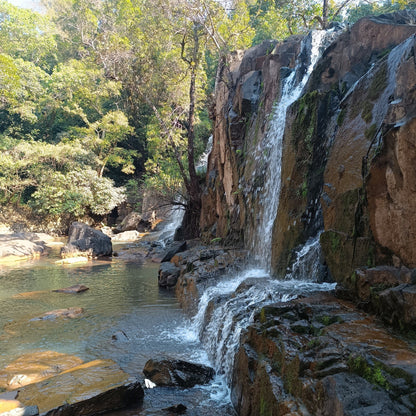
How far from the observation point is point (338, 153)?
6602 mm

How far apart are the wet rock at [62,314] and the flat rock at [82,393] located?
11.8 ft

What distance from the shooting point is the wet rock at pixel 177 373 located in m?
5.26

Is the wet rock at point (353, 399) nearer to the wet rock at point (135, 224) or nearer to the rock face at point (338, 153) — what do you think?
the rock face at point (338, 153)

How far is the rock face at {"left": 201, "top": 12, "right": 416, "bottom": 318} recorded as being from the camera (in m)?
4.69

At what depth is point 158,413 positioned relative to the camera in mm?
4543

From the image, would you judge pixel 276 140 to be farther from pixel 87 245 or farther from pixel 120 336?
pixel 87 245

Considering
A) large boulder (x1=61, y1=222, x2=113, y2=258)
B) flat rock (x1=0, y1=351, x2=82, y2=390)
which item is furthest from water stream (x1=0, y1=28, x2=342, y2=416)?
large boulder (x1=61, y1=222, x2=113, y2=258)

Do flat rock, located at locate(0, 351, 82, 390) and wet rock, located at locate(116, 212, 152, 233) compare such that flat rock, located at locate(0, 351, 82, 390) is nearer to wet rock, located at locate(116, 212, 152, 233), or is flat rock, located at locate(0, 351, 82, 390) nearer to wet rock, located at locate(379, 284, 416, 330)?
wet rock, located at locate(379, 284, 416, 330)

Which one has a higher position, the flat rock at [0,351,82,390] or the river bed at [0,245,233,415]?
the river bed at [0,245,233,415]

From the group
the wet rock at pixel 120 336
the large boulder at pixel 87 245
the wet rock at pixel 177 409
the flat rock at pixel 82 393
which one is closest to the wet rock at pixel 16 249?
the large boulder at pixel 87 245

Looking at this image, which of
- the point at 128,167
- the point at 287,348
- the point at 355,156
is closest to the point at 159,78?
the point at 128,167

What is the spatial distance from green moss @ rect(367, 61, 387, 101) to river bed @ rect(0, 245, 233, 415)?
200 inches

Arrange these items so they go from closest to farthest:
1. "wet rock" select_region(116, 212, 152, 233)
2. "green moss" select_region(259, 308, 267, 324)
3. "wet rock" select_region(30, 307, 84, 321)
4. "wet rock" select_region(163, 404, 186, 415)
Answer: "wet rock" select_region(163, 404, 186, 415), "green moss" select_region(259, 308, 267, 324), "wet rock" select_region(30, 307, 84, 321), "wet rock" select_region(116, 212, 152, 233)

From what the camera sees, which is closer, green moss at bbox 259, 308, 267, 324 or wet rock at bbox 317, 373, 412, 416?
wet rock at bbox 317, 373, 412, 416
